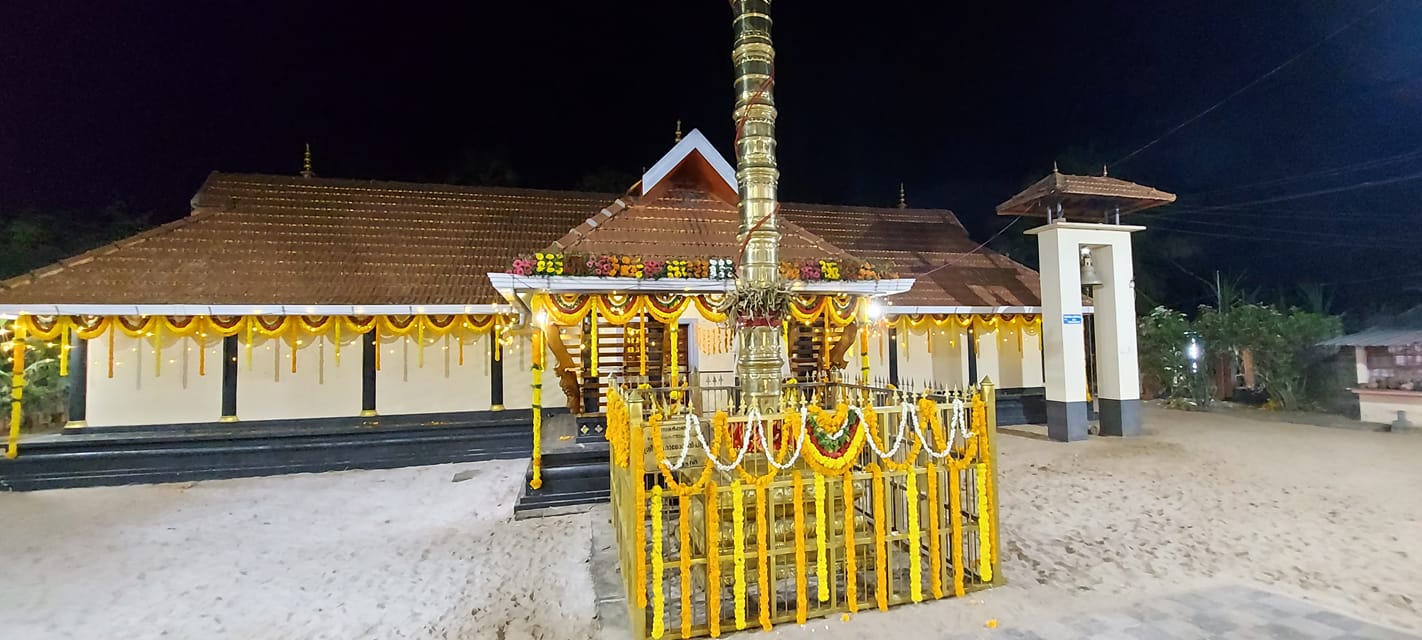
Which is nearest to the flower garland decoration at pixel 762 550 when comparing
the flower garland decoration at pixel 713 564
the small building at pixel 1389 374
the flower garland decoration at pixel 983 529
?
the flower garland decoration at pixel 713 564

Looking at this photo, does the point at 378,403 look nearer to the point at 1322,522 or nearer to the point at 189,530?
the point at 189,530

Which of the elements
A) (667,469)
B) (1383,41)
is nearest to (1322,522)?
(667,469)

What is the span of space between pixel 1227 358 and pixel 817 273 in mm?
14599

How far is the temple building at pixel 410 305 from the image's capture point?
9.05 m

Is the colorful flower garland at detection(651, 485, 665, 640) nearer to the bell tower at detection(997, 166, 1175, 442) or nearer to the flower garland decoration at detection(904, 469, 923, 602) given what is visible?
the flower garland decoration at detection(904, 469, 923, 602)

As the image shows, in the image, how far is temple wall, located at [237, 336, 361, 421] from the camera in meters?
10.7

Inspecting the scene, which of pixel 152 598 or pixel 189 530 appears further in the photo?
pixel 189 530

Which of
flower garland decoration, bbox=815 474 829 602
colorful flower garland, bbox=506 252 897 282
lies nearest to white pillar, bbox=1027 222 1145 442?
colorful flower garland, bbox=506 252 897 282

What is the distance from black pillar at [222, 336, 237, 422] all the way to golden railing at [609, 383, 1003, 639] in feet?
30.9

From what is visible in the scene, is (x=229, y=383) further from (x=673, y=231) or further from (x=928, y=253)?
(x=928, y=253)

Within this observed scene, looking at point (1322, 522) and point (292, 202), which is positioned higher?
point (292, 202)

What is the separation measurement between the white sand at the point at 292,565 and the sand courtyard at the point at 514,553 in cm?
2

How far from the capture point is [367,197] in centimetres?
1288

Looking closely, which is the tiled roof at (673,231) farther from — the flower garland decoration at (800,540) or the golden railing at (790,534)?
the flower garland decoration at (800,540)
